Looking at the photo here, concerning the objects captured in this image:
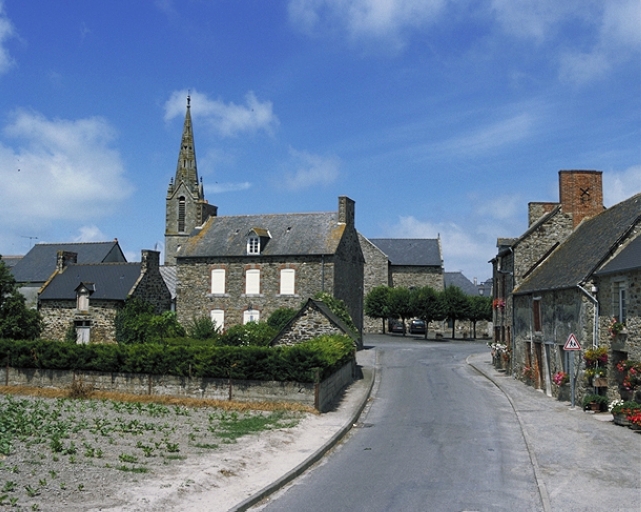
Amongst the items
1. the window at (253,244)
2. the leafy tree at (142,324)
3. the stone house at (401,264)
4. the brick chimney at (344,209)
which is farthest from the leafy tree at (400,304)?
the leafy tree at (142,324)

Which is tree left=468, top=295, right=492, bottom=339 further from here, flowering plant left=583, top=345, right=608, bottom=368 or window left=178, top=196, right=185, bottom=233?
flowering plant left=583, top=345, right=608, bottom=368

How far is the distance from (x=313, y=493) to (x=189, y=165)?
2399 inches

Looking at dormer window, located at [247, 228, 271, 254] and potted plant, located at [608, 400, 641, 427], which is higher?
dormer window, located at [247, 228, 271, 254]

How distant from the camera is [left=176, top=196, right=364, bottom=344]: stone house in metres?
37.9

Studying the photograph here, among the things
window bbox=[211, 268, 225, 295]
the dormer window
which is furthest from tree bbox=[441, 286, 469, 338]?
window bbox=[211, 268, 225, 295]

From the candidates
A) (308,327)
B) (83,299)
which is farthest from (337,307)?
(83,299)

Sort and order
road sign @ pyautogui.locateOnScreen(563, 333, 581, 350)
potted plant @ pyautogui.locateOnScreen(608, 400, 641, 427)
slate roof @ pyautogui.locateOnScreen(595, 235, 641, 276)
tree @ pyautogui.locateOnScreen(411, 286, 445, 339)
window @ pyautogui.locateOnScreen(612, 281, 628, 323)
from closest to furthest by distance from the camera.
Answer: potted plant @ pyautogui.locateOnScreen(608, 400, 641, 427) → slate roof @ pyautogui.locateOnScreen(595, 235, 641, 276) → window @ pyautogui.locateOnScreen(612, 281, 628, 323) → road sign @ pyautogui.locateOnScreen(563, 333, 581, 350) → tree @ pyautogui.locateOnScreen(411, 286, 445, 339)

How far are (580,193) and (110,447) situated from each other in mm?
22651

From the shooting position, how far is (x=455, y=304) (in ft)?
166

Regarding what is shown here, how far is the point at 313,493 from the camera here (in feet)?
34.6

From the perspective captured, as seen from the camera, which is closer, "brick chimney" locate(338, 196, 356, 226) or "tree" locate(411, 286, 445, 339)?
"brick chimney" locate(338, 196, 356, 226)

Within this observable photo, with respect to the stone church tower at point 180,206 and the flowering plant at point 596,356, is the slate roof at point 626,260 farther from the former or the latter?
the stone church tower at point 180,206

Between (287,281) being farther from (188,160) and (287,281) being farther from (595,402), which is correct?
(188,160)

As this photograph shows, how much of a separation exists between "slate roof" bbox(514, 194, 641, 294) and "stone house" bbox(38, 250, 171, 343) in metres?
22.0
